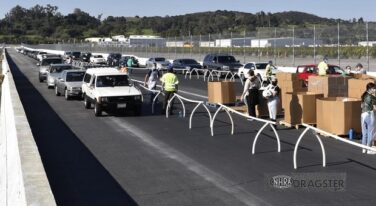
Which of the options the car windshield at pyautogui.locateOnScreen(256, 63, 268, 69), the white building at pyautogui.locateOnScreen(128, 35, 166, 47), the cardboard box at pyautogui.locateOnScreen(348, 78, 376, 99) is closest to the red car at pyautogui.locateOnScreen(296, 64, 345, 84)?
the car windshield at pyautogui.locateOnScreen(256, 63, 268, 69)

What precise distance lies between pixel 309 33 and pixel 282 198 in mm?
39086

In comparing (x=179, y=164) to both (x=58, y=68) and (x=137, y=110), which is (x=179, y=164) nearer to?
(x=137, y=110)

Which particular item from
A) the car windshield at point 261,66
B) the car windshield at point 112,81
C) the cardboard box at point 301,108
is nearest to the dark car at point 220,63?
the car windshield at point 261,66

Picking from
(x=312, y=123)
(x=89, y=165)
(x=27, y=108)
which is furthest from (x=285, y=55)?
(x=89, y=165)

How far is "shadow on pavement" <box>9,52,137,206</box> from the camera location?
31.4ft

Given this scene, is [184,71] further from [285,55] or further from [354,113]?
[354,113]

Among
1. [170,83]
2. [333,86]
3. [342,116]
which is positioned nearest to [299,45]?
[170,83]

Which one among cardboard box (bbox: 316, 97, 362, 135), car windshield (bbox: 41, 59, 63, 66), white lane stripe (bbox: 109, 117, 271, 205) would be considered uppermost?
car windshield (bbox: 41, 59, 63, 66)

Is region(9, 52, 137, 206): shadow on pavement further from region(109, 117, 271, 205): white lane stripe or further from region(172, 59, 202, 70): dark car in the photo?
region(172, 59, 202, 70): dark car

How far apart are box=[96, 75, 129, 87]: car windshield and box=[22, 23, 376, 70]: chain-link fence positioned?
18.0m

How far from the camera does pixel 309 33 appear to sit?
46844 millimetres

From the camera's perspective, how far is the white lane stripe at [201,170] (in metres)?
9.41

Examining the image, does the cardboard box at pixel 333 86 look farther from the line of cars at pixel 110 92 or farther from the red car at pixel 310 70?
the red car at pixel 310 70

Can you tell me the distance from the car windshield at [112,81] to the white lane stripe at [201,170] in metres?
4.84
